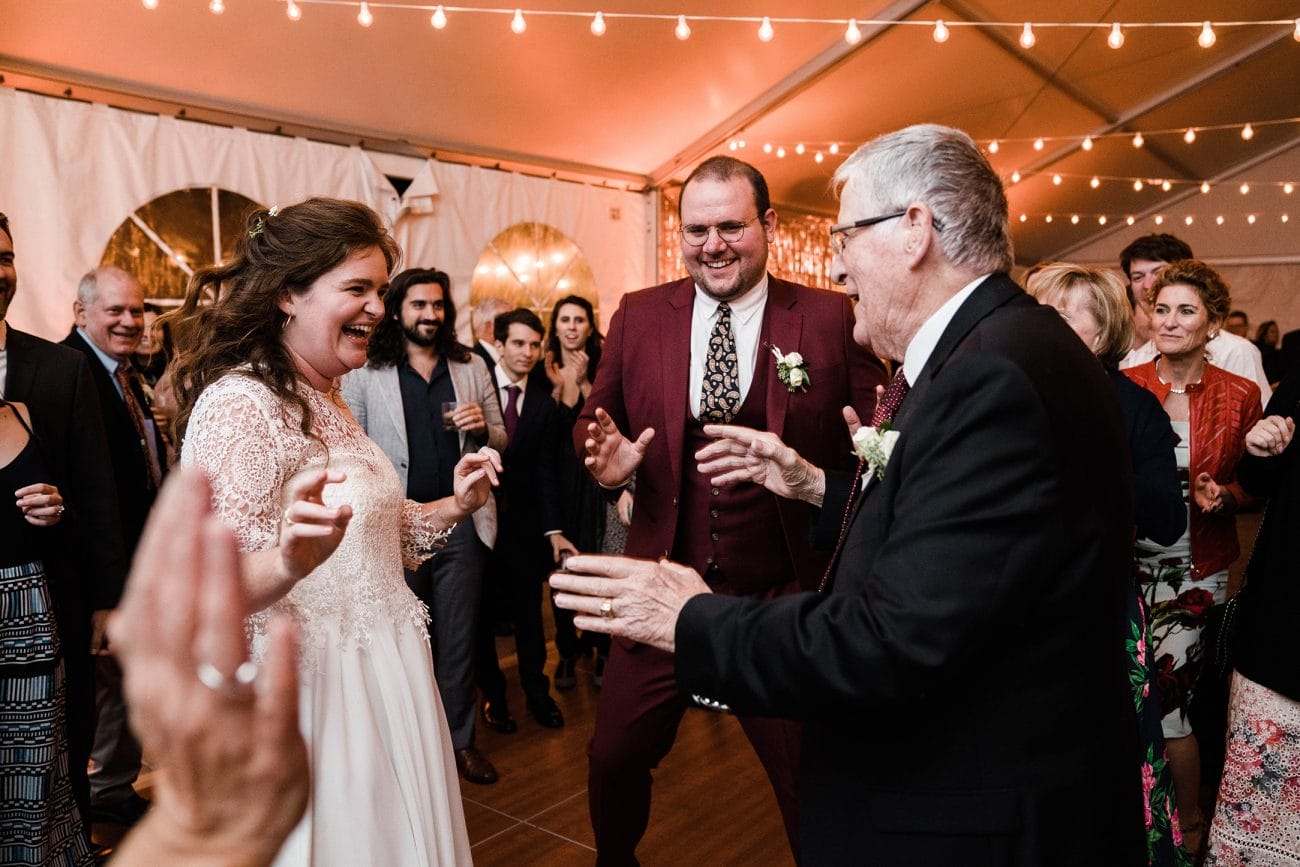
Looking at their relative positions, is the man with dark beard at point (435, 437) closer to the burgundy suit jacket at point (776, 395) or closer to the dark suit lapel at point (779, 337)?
the burgundy suit jacket at point (776, 395)

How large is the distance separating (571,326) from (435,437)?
4.67ft

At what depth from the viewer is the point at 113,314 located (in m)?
3.46

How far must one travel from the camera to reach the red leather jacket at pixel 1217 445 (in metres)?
2.88

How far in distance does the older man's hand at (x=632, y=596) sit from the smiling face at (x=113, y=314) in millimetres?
2944

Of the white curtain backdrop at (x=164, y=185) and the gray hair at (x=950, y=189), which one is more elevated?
the white curtain backdrop at (x=164, y=185)

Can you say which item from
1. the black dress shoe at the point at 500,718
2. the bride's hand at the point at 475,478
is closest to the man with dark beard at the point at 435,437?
the black dress shoe at the point at 500,718

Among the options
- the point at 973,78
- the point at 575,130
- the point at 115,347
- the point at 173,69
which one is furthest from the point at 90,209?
the point at 973,78

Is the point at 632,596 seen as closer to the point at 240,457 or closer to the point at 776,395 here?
the point at 240,457

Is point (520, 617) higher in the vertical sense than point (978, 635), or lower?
lower

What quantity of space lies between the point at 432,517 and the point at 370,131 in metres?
4.33

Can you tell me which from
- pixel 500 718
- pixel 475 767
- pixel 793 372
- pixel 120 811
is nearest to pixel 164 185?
pixel 120 811

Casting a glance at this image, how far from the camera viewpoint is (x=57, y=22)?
4176mm

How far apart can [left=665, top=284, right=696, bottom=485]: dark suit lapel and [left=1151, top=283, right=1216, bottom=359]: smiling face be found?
1.59 metres

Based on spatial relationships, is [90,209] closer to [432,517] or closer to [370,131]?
[370,131]
